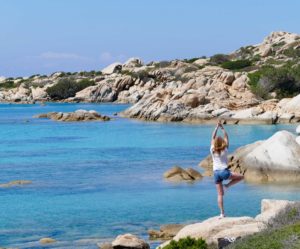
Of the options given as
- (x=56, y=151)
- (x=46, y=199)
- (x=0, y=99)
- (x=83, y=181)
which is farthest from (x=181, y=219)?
A: (x=0, y=99)

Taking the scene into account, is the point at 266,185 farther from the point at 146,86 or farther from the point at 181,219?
the point at 146,86

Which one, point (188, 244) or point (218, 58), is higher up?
point (218, 58)

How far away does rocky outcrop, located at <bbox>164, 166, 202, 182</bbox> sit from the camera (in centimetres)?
3300

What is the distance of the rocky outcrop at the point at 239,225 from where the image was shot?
49.6 ft

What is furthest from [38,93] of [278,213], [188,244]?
[188,244]

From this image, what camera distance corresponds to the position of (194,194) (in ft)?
95.2

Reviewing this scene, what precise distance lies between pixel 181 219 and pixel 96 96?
11388cm

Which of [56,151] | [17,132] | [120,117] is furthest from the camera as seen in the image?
[120,117]

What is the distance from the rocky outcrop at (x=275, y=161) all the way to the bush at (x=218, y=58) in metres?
127

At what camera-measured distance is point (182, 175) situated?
33.2m

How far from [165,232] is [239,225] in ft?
18.8

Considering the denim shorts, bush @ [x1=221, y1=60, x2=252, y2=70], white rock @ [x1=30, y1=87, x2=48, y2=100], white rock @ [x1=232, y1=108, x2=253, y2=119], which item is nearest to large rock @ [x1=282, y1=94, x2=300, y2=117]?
white rock @ [x1=232, y1=108, x2=253, y2=119]

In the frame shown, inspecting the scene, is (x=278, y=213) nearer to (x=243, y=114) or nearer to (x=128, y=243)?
(x=128, y=243)

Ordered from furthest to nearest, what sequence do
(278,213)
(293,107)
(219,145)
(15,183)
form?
(293,107), (15,183), (219,145), (278,213)
